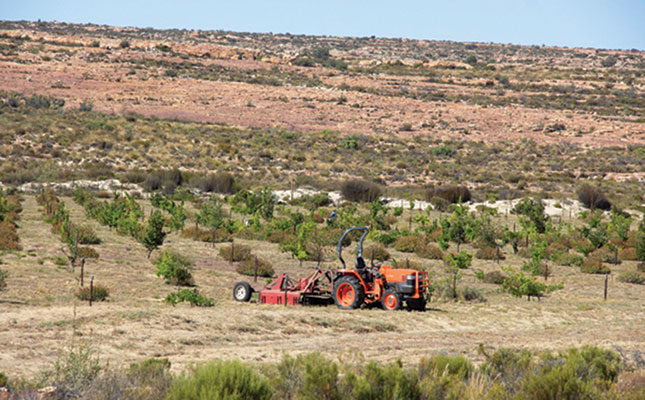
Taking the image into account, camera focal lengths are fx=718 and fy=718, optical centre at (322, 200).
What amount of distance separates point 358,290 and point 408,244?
41.9ft

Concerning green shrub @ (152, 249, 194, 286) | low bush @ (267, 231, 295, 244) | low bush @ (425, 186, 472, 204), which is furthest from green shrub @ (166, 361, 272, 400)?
low bush @ (425, 186, 472, 204)

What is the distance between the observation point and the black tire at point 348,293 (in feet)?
52.4

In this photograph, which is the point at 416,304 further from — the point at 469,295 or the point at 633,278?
the point at 633,278

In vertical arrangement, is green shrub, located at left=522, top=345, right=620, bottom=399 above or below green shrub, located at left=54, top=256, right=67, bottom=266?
below

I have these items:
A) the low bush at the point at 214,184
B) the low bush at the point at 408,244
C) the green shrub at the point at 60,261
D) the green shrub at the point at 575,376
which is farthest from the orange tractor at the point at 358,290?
the low bush at the point at 214,184

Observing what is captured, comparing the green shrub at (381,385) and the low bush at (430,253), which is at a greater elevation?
the low bush at (430,253)

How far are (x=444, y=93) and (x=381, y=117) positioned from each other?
15.4 metres

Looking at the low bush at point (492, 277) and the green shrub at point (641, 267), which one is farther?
the green shrub at point (641, 267)

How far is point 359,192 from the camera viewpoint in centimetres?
4425

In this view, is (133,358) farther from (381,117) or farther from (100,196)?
(381,117)

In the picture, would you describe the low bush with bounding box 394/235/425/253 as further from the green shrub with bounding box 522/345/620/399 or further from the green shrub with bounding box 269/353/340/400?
the green shrub with bounding box 269/353/340/400

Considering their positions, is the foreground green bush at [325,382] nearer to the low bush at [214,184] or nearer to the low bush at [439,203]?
the low bush at [439,203]

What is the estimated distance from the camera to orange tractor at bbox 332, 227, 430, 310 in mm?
16047

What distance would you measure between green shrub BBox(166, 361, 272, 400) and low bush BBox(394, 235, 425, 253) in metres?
21.2
